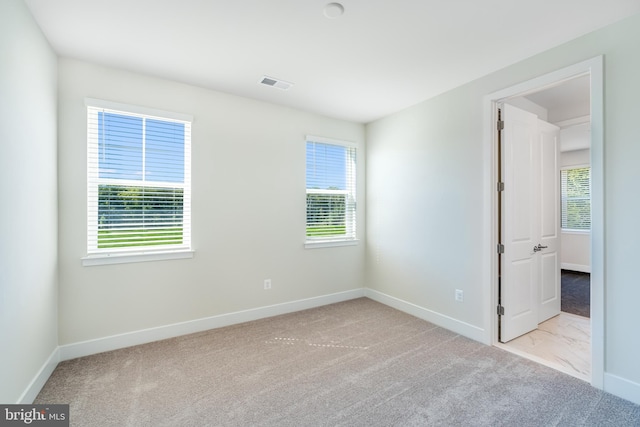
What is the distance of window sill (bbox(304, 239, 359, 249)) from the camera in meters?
3.90

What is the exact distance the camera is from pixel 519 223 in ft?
9.68

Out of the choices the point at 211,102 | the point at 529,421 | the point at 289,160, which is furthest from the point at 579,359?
the point at 211,102

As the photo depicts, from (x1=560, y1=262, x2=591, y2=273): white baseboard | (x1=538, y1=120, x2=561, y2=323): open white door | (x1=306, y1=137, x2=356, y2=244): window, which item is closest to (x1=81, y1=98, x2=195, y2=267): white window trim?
(x1=306, y1=137, x2=356, y2=244): window

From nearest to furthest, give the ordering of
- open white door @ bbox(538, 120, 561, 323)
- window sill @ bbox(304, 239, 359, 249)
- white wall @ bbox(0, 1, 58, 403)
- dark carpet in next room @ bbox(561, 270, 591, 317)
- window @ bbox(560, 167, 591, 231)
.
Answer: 1. white wall @ bbox(0, 1, 58, 403)
2. open white door @ bbox(538, 120, 561, 323)
3. dark carpet in next room @ bbox(561, 270, 591, 317)
4. window sill @ bbox(304, 239, 359, 249)
5. window @ bbox(560, 167, 591, 231)

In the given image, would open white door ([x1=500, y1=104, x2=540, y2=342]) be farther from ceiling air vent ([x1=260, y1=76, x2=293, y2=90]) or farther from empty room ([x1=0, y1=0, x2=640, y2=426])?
ceiling air vent ([x1=260, y1=76, x2=293, y2=90])

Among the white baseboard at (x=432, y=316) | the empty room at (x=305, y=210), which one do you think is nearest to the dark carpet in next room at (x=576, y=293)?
the empty room at (x=305, y=210)

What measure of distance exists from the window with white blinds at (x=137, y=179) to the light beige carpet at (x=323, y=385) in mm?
1064

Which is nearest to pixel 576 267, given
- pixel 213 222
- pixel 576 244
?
pixel 576 244

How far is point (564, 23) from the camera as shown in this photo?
2.05 metres

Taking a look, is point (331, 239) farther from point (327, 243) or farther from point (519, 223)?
point (519, 223)

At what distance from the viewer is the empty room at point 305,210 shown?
192 cm

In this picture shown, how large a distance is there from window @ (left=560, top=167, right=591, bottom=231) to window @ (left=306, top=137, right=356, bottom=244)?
5.25 m

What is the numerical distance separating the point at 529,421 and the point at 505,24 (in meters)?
2.69

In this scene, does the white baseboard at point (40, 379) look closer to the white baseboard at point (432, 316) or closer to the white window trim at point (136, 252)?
the white window trim at point (136, 252)
